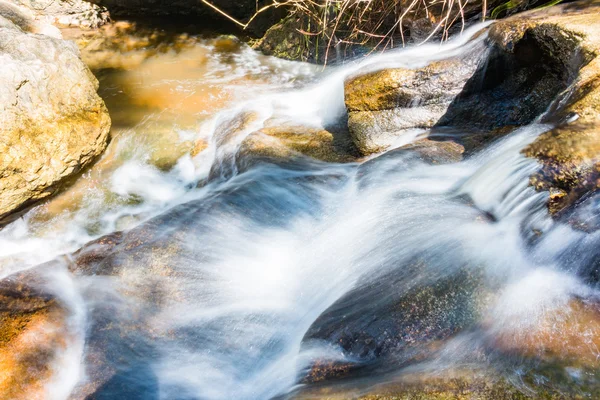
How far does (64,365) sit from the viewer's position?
8.44ft

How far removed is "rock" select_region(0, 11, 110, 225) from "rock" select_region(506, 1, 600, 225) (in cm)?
394

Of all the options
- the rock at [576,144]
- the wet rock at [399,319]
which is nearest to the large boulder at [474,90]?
the rock at [576,144]

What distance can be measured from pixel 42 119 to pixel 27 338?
7.25ft

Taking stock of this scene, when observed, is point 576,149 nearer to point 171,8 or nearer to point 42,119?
point 42,119

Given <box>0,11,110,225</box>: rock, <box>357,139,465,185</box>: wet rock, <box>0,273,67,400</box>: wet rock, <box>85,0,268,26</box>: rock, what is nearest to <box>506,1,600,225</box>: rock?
<box>357,139,465,185</box>: wet rock

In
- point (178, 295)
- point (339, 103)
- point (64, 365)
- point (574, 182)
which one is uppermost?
point (574, 182)

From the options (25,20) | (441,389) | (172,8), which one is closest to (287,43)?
(172,8)

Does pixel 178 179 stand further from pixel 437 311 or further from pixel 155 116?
pixel 437 311

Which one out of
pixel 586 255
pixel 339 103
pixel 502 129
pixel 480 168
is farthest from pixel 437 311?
pixel 339 103

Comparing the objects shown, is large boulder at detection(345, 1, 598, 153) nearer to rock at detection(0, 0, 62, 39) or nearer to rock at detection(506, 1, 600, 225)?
rock at detection(506, 1, 600, 225)

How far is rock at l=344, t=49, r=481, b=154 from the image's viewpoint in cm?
387

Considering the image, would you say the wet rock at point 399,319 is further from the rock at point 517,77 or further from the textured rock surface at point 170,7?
the textured rock surface at point 170,7

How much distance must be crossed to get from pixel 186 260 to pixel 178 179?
1623 millimetres

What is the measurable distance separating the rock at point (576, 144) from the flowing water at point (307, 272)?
9cm
